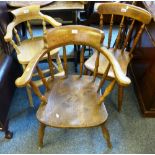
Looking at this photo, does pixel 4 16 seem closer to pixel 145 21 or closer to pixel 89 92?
pixel 89 92

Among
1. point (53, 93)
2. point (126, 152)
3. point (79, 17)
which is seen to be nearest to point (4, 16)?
point (79, 17)

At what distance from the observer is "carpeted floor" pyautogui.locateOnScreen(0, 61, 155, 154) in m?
1.47

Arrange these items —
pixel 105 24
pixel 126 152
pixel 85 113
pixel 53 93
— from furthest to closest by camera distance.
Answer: pixel 105 24
pixel 126 152
pixel 53 93
pixel 85 113

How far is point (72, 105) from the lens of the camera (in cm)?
125

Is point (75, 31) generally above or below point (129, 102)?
above

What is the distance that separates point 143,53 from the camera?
5.28 ft

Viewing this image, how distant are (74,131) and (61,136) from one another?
0.12 metres

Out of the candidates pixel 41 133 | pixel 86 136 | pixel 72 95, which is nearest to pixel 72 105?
pixel 72 95

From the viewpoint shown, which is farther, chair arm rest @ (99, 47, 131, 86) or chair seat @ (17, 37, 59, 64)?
chair seat @ (17, 37, 59, 64)

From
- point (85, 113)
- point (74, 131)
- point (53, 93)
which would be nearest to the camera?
point (85, 113)

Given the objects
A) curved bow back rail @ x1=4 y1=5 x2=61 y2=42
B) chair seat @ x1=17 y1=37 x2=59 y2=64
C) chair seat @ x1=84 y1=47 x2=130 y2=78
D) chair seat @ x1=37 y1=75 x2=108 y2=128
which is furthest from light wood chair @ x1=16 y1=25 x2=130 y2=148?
curved bow back rail @ x1=4 y1=5 x2=61 y2=42

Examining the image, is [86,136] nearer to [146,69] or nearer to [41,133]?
[41,133]

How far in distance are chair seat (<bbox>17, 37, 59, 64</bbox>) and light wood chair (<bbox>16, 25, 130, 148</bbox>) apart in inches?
11.8

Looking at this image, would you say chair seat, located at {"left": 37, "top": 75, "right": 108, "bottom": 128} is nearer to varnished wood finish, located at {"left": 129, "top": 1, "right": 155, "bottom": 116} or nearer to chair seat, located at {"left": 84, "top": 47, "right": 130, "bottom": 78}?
chair seat, located at {"left": 84, "top": 47, "right": 130, "bottom": 78}
